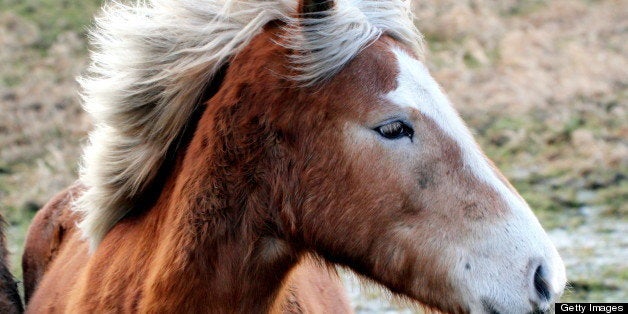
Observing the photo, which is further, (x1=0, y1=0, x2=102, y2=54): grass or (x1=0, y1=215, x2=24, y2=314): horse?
(x1=0, y1=0, x2=102, y2=54): grass

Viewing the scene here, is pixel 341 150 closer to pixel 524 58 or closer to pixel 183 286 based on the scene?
pixel 183 286

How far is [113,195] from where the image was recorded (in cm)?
286

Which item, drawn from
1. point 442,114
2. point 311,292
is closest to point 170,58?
point 442,114

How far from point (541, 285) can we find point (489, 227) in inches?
8.2

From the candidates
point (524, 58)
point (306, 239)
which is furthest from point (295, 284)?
point (524, 58)

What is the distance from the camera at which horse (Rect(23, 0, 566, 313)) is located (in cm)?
246

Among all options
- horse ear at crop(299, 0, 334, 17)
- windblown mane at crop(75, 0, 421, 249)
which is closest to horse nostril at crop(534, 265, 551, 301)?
windblown mane at crop(75, 0, 421, 249)

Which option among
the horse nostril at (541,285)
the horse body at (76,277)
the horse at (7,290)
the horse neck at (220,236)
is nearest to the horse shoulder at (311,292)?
the horse body at (76,277)

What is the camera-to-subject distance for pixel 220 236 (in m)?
2.56

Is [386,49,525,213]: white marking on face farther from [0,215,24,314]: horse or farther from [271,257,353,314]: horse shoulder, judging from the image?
[0,215,24,314]: horse

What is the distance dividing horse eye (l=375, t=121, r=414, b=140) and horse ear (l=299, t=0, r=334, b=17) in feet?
1.30

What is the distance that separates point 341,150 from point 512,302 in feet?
2.11

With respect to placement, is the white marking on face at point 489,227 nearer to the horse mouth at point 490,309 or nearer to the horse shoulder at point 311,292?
the horse mouth at point 490,309

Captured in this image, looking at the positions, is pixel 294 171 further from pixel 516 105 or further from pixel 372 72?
pixel 516 105
